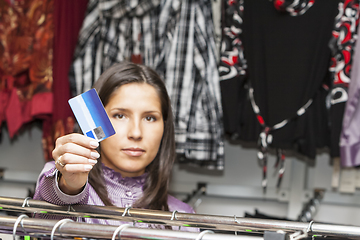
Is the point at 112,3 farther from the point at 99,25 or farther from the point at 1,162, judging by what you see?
the point at 1,162

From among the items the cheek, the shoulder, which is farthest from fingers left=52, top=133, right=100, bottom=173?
the shoulder

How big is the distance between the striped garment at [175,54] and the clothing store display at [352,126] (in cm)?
47

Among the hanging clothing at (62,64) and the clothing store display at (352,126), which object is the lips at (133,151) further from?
the clothing store display at (352,126)

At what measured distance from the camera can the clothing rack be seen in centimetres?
58

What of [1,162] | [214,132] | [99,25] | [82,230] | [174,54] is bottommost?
[82,230]

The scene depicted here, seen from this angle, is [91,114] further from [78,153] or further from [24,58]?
[24,58]

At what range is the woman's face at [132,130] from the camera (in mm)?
940

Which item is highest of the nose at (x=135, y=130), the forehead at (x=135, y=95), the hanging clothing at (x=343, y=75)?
the hanging clothing at (x=343, y=75)

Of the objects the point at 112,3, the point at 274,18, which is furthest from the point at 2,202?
the point at 274,18

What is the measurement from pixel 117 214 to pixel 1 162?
159 cm

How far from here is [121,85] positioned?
99cm

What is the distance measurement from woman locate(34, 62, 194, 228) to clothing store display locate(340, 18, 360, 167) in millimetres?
721

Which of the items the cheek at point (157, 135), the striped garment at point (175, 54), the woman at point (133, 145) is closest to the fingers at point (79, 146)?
the woman at point (133, 145)

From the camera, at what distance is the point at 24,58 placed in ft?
5.59
